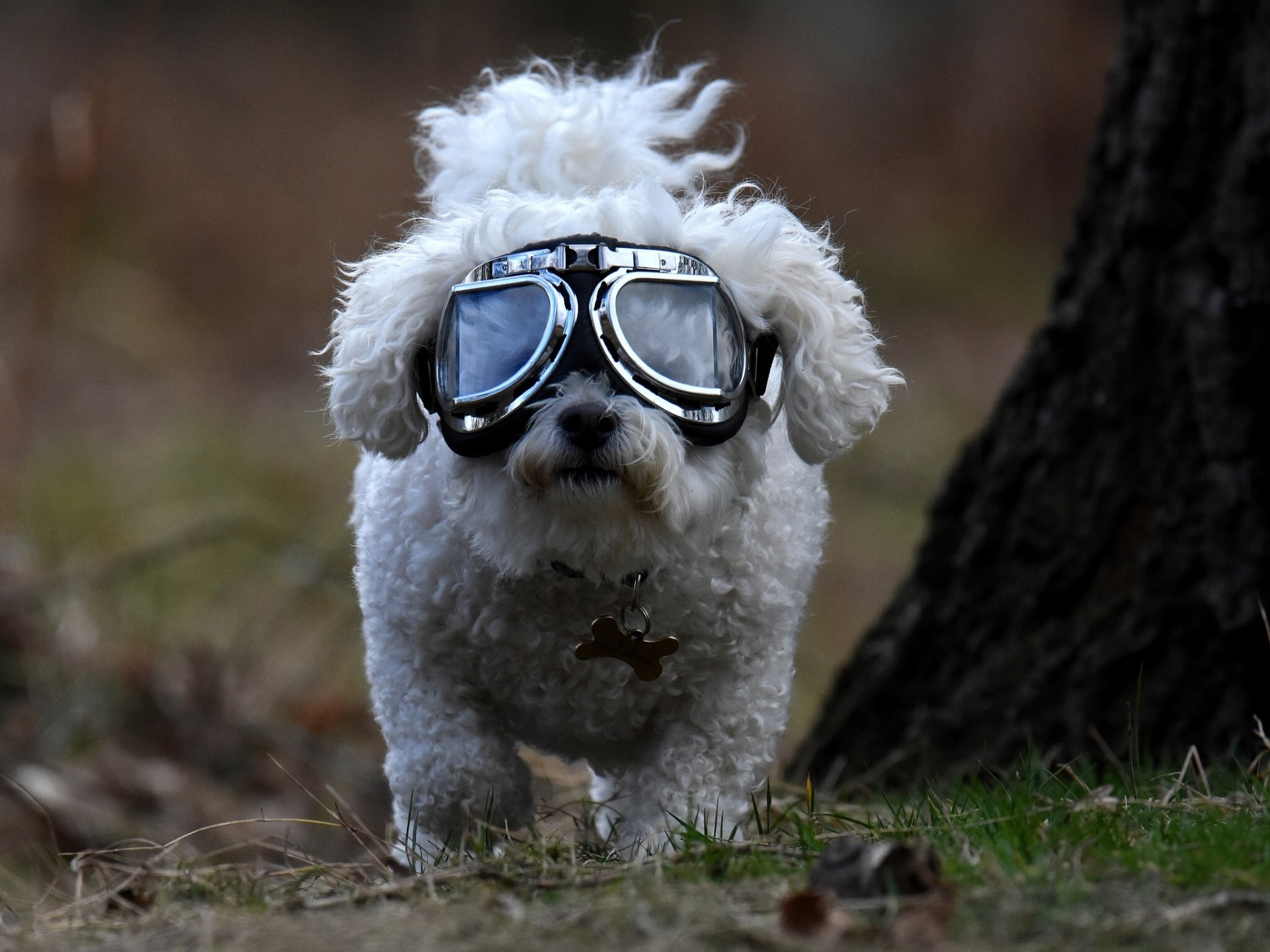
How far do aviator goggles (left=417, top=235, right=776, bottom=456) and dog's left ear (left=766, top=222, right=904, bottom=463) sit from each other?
0.14 metres

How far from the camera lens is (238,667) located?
5.95 m

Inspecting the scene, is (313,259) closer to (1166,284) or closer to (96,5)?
(96,5)

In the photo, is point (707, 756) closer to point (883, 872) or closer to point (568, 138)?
point (883, 872)

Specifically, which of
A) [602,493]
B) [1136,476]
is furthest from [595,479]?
[1136,476]

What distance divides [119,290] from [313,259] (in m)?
1.77

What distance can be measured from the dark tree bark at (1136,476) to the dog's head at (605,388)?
46.0 inches

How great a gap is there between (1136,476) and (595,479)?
1927mm

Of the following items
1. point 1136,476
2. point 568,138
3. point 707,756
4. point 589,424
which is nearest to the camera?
point 589,424

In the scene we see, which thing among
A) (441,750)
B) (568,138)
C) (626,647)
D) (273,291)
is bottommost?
(441,750)

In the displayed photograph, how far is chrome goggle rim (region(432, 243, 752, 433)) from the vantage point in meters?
2.68

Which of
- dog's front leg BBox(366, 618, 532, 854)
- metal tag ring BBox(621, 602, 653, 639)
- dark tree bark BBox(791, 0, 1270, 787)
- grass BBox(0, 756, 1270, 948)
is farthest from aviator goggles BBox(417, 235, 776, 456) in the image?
dark tree bark BBox(791, 0, 1270, 787)

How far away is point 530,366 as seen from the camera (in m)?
2.69

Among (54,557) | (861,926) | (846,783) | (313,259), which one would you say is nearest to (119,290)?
(313,259)

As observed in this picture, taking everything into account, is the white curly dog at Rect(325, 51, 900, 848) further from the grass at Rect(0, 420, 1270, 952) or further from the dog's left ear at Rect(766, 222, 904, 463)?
the grass at Rect(0, 420, 1270, 952)
